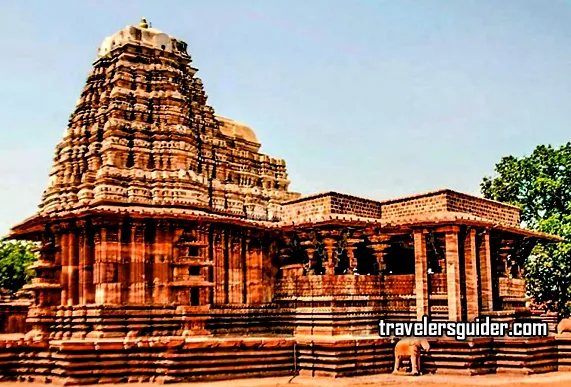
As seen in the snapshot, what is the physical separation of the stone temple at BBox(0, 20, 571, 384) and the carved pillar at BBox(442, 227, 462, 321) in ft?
0.13

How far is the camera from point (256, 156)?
24594 millimetres

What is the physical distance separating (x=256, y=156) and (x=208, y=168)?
9.17ft

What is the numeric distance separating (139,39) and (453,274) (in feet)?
37.1

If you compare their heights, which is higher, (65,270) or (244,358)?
(65,270)

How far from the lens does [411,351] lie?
55.1 feet

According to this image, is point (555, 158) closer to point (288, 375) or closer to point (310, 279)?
point (310, 279)

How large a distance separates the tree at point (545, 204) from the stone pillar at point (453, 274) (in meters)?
10.1

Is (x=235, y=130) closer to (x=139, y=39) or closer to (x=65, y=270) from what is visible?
(x=139, y=39)

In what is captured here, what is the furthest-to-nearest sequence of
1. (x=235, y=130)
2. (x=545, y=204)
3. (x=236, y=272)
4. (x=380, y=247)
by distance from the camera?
(x=545, y=204) → (x=235, y=130) → (x=236, y=272) → (x=380, y=247)

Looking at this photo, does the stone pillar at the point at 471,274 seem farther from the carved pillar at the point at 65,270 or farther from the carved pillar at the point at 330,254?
the carved pillar at the point at 65,270

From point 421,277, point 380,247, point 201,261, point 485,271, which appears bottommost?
point 421,277

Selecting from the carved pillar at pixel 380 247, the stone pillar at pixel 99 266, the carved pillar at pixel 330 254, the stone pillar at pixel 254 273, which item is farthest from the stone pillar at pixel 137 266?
the carved pillar at pixel 380 247

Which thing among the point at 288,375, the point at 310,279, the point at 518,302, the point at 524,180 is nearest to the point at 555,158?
the point at 524,180

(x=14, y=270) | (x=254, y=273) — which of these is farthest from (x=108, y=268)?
(x=14, y=270)
